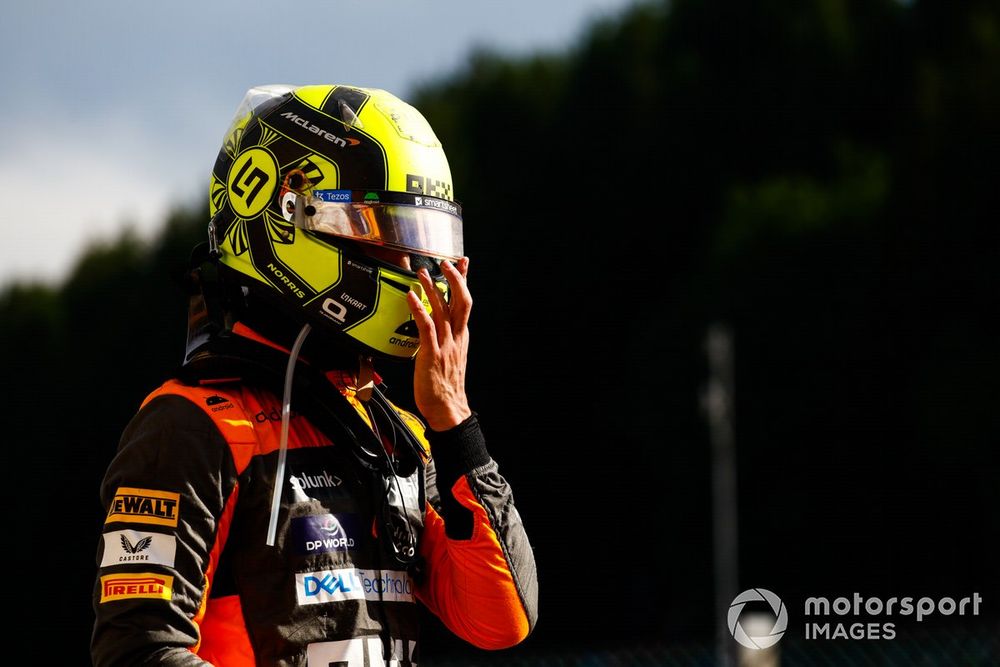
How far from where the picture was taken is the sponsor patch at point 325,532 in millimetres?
2730

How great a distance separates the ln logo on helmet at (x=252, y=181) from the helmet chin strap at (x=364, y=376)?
0.40m

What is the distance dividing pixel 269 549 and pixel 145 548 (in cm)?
24

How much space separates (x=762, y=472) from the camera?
3188cm

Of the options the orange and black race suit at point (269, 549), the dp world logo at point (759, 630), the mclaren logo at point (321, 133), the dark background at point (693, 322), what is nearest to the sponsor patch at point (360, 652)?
the orange and black race suit at point (269, 549)

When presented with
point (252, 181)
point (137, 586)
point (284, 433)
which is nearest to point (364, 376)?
point (284, 433)

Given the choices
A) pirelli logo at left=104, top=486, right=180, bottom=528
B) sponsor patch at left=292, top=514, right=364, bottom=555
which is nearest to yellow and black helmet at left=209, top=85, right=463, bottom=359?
sponsor patch at left=292, top=514, right=364, bottom=555

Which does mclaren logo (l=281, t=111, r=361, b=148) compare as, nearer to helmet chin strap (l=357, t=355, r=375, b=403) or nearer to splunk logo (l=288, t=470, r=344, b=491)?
helmet chin strap (l=357, t=355, r=375, b=403)

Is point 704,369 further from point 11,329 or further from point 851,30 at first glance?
point 11,329

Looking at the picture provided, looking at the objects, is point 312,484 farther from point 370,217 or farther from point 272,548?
point 370,217

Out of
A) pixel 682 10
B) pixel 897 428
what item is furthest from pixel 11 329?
pixel 897 428

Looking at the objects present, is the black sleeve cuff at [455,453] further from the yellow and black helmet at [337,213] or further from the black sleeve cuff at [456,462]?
the yellow and black helmet at [337,213]

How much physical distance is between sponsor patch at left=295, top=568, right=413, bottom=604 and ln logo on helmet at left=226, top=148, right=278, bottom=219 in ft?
2.75

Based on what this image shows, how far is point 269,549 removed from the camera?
8.86ft

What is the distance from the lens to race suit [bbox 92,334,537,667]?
2.57 metres
